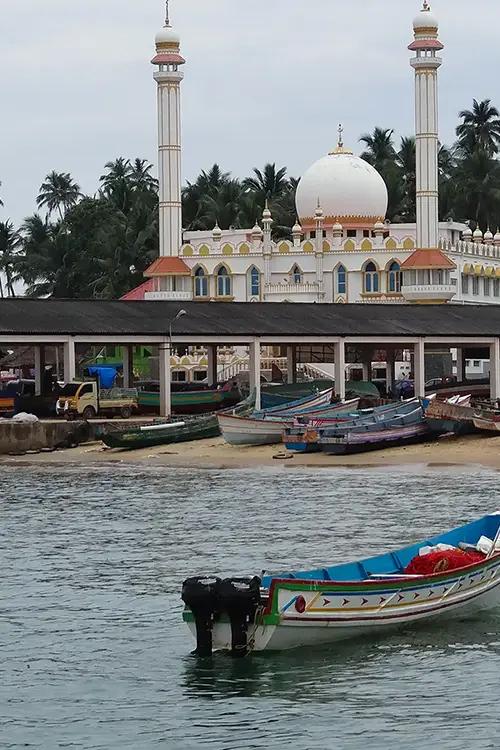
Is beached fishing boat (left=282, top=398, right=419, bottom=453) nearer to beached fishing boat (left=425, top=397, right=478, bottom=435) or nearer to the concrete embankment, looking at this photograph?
beached fishing boat (left=425, top=397, right=478, bottom=435)

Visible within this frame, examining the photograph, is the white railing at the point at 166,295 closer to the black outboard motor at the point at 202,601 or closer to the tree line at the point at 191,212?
the tree line at the point at 191,212

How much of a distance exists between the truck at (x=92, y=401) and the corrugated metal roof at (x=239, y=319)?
208 cm

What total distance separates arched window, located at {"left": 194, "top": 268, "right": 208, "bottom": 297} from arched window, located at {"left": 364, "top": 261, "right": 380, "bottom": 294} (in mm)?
8763

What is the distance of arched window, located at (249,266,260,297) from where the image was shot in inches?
3541

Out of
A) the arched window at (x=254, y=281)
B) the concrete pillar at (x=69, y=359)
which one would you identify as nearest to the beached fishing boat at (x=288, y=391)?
the concrete pillar at (x=69, y=359)

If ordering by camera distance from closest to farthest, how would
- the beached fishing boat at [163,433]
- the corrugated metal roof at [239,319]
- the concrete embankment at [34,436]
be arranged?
the beached fishing boat at [163,433]
the concrete embankment at [34,436]
the corrugated metal roof at [239,319]

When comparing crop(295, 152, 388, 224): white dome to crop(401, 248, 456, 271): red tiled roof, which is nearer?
crop(401, 248, 456, 271): red tiled roof

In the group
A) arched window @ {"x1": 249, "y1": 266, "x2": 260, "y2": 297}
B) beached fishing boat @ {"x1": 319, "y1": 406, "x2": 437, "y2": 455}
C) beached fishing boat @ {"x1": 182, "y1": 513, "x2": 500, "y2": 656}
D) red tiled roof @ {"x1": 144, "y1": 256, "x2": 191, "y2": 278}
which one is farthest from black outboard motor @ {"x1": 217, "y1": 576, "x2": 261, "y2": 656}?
arched window @ {"x1": 249, "y1": 266, "x2": 260, "y2": 297}

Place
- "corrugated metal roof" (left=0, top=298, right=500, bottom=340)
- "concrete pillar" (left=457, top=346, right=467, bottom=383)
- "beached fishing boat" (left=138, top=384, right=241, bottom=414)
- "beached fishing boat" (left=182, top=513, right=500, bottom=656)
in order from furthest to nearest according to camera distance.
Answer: "concrete pillar" (left=457, top=346, right=467, bottom=383) < "beached fishing boat" (left=138, top=384, right=241, bottom=414) < "corrugated metal roof" (left=0, top=298, right=500, bottom=340) < "beached fishing boat" (left=182, top=513, right=500, bottom=656)

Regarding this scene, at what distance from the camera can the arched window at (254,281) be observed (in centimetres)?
8994

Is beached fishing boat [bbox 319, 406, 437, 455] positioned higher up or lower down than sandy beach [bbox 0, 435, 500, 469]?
higher up

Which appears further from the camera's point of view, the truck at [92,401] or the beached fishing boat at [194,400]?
the beached fishing boat at [194,400]

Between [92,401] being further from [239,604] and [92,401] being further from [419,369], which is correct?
[239,604]

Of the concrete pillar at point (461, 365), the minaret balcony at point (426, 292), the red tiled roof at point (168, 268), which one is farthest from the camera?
the red tiled roof at point (168, 268)
